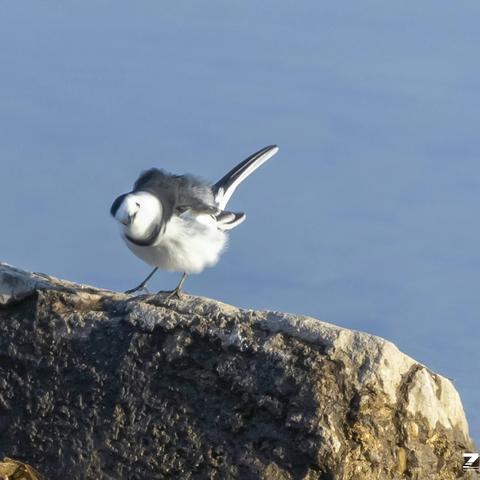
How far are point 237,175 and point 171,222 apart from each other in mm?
1481

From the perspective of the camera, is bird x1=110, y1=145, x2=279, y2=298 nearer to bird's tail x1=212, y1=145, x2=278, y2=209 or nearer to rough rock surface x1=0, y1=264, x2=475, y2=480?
bird's tail x1=212, y1=145, x2=278, y2=209

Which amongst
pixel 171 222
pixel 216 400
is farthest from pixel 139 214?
pixel 216 400

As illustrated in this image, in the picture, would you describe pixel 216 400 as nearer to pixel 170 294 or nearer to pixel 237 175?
pixel 170 294

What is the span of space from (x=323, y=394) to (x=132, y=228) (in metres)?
1.96

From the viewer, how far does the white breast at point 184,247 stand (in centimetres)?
629

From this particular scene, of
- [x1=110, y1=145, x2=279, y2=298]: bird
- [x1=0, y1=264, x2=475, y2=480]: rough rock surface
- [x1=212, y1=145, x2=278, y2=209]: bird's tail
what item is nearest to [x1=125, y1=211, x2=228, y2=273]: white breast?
[x1=110, y1=145, x2=279, y2=298]: bird

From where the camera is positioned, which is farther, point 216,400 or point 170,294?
point 170,294

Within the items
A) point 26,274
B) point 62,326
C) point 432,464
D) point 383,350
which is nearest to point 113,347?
point 62,326

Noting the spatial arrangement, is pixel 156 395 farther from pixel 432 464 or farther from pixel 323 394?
pixel 432 464

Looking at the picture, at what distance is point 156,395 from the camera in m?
4.60

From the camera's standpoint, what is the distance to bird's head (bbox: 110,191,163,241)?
602cm

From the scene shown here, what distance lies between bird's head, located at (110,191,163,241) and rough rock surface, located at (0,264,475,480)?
1.20 m

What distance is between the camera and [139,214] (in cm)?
600

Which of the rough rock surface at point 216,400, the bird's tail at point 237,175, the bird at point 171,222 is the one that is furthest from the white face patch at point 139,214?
the rough rock surface at point 216,400
